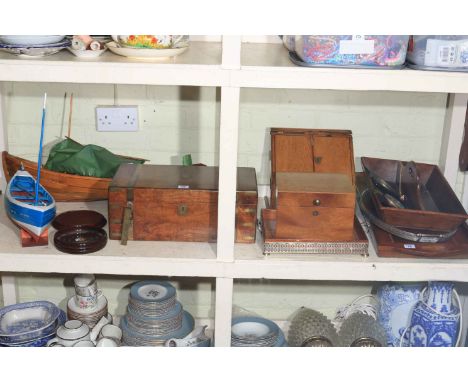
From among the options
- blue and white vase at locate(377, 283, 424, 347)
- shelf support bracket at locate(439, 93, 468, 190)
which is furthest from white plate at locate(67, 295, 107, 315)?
shelf support bracket at locate(439, 93, 468, 190)

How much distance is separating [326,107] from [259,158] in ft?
0.95

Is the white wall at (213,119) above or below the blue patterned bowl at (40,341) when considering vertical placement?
above

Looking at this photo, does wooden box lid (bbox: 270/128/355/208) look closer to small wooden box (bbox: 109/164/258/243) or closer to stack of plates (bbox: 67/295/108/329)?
small wooden box (bbox: 109/164/258/243)

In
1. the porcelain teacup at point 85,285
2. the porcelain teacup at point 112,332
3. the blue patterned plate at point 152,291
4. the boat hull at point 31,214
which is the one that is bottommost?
the porcelain teacup at point 112,332

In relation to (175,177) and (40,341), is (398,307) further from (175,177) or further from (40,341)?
(40,341)

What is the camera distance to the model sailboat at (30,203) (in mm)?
2037

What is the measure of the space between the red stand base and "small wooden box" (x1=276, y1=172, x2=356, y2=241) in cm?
68

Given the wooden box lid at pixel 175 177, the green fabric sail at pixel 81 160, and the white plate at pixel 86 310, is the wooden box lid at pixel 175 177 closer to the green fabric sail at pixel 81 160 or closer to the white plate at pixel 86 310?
the green fabric sail at pixel 81 160

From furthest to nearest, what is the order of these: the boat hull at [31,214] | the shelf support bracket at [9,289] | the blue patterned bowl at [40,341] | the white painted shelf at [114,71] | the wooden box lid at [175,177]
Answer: the shelf support bracket at [9,289], the blue patterned bowl at [40,341], the wooden box lid at [175,177], the boat hull at [31,214], the white painted shelf at [114,71]

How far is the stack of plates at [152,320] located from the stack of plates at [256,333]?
6.6 inches

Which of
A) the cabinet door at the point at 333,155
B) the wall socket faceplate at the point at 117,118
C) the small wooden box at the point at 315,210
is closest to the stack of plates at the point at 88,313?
the wall socket faceplate at the point at 117,118

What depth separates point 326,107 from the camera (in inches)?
96.3
